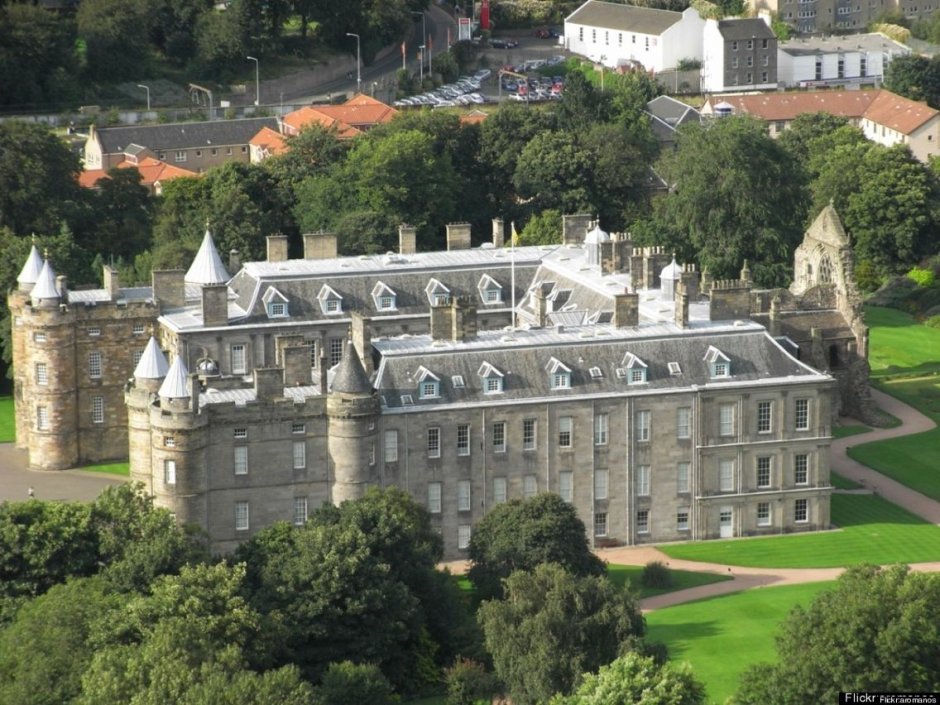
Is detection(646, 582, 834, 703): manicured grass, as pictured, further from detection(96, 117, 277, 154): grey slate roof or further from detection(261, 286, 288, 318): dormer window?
detection(96, 117, 277, 154): grey slate roof

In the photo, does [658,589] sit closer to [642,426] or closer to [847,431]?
[642,426]

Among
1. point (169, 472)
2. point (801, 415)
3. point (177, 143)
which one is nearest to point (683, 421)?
point (801, 415)

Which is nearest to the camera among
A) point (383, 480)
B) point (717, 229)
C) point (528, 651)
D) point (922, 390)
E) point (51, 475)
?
point (528, 651)

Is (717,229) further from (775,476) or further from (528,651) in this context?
(528,651)

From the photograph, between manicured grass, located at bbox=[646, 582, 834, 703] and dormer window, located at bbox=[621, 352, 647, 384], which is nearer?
manicured grass, located at bbox=[646, 582, 834, 703]

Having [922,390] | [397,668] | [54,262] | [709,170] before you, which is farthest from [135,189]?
[397,668]

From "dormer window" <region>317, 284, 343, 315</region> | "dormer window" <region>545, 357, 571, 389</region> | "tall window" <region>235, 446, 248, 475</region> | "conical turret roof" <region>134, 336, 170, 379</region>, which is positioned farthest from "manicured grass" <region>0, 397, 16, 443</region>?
"dormer window" <region>545, 357, 571, 389</region>
